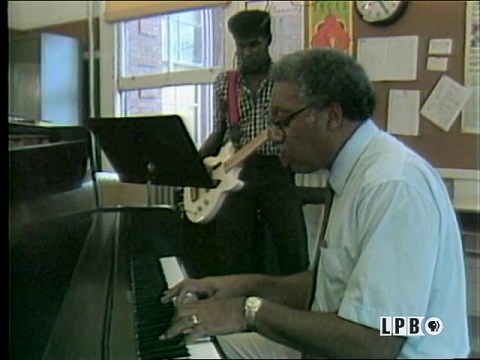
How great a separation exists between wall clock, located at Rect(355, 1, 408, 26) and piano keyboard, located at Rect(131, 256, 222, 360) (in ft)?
1.23

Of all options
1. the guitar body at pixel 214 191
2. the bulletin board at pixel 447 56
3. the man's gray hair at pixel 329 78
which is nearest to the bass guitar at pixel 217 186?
the guitar body at pixel 214 191

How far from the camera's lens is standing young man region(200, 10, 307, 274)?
0.73m

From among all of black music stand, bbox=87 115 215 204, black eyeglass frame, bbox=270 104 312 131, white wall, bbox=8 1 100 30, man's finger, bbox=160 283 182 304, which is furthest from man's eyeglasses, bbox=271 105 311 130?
white wall, bbox=8 1 100 30

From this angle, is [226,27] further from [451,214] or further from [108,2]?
[451,214]

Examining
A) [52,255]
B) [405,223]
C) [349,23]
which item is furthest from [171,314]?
[349,23]

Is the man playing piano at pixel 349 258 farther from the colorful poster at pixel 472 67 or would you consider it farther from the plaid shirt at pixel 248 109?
the colorful poster at pixel 472 67

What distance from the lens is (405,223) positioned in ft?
2.10

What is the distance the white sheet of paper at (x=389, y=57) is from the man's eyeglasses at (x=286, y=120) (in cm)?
10

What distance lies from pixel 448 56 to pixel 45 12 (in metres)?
0.59

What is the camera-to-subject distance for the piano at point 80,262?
2.23 ft

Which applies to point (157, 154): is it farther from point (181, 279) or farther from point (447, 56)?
point (447, 56)

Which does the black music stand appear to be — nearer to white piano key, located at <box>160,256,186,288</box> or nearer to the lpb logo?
white piano key, located at <box>160,256,186,288</box>

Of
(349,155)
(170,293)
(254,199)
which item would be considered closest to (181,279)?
(170,293)

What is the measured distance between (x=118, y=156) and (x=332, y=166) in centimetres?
25
